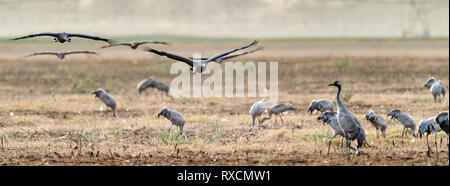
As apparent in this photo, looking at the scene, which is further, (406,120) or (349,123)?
(406,120)

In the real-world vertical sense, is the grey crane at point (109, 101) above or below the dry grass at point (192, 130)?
above

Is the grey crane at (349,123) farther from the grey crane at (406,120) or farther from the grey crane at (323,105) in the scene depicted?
the grey crane at (323,105)

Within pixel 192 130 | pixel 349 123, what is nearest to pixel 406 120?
pixel 349 123

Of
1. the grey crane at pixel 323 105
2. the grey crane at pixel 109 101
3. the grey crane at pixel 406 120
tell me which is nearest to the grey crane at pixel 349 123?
the grey crane at pixel 406 120

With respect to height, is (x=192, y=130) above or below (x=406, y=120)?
below

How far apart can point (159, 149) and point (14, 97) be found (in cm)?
1152

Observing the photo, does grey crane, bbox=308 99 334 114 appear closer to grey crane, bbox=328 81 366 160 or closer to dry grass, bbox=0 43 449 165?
dry grass, bbox=0 43 449 165

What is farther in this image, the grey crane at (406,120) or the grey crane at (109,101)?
the grey crane at (109,101)

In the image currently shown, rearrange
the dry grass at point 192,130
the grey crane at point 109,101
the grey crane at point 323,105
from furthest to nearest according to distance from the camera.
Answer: the grey crane at point 109,101
the grey crane at point 323,105
the dry grass at point 192,130

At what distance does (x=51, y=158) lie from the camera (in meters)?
10.1

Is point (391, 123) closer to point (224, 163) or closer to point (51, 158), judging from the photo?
point (224, 163)

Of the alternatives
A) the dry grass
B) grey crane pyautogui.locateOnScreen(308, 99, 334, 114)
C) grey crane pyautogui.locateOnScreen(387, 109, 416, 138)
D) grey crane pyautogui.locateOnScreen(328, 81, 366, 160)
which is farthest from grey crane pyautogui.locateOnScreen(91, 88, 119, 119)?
grey crane pyautogui.locateOnScreen(328, 81, 366, 160)

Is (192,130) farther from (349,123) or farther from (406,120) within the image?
(349,123)
